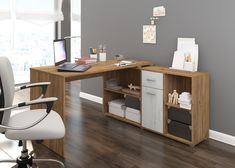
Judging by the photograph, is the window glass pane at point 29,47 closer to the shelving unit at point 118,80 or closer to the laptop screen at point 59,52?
the shelving unit at point 118,80

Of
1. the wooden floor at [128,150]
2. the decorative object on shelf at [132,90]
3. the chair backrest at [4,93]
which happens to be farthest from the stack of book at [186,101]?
the chair backrest at [4,93]

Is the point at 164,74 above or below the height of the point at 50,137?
above

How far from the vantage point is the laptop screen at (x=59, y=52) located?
121 inches

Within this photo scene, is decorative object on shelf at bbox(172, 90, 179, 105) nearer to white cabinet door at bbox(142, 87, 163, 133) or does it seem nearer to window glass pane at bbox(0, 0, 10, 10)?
white cabinet door at bbox(142, 87, 163, 133)

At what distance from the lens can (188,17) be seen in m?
3.32

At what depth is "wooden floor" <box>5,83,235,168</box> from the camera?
265 centimetres

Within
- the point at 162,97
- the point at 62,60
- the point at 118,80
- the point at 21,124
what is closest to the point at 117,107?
the point at 118,80

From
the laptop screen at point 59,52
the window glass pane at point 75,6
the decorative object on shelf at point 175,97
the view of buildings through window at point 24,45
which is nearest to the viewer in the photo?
the laptop screen at point 59,52

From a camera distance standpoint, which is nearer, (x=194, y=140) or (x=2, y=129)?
(x=2, y=129)

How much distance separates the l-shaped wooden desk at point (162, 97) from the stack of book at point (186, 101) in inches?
1.8

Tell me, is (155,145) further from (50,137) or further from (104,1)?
(104,1)

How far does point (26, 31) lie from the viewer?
5.64m

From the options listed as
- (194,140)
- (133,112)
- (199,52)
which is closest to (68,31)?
(133,112)

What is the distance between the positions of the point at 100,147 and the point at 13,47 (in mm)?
3467
